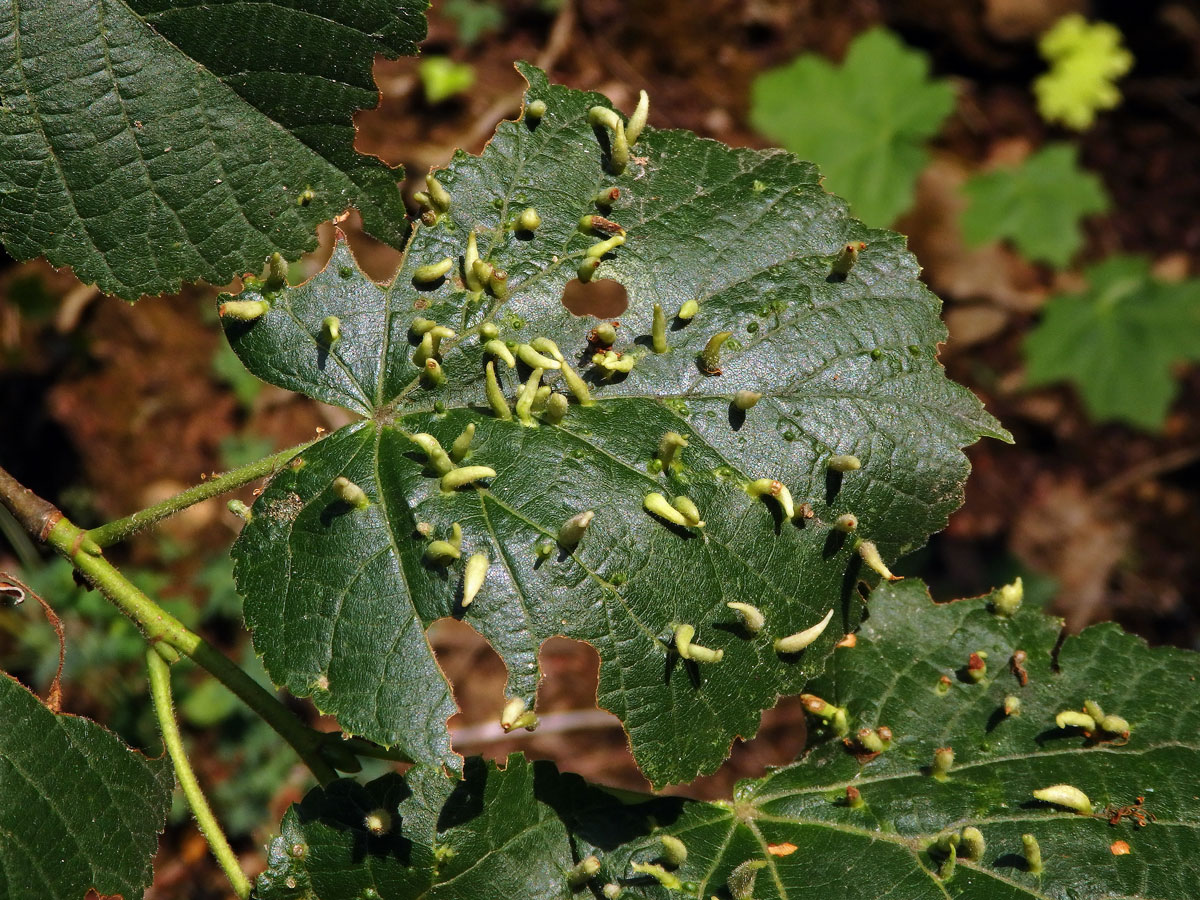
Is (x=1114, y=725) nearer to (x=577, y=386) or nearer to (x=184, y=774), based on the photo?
(x=577, y=386)

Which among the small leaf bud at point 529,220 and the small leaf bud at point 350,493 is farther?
the small leaf bud at point 529,220

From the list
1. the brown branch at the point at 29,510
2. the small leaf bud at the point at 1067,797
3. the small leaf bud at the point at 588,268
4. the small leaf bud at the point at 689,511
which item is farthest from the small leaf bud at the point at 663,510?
the brown branch at the point at 29,510

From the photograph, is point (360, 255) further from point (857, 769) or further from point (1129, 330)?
point (1129, 330)

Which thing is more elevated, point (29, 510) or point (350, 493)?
point (350, 493)

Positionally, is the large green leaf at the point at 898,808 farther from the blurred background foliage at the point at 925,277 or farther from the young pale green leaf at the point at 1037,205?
the young pale green leaf at the point at 1037,205

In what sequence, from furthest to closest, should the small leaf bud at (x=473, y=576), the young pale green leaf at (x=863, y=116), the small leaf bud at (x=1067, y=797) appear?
the young pale green leaf at (x=863, y=116) < the small leaf bud at (x=1067, y=797) < the small leaf bud at (x=473, y=576)

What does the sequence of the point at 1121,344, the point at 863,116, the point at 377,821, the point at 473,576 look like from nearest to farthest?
the point at 473,576 → the point at 377,821 → the point at 863,116 → the point at 1121,344

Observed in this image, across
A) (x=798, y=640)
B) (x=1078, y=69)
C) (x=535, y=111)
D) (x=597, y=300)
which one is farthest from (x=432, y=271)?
(x=1078, y=69)
